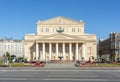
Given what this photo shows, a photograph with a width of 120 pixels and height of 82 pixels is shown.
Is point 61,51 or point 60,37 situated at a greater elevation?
point 60,37

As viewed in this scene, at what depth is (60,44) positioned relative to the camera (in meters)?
137

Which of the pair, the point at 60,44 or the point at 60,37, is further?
the point at 60,44

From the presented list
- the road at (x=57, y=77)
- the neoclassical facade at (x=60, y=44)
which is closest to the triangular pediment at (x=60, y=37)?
the neoclassical facade at (x=60, y=44)

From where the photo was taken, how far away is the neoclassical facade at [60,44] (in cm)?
13625

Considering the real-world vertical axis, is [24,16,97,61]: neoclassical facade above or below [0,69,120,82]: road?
above

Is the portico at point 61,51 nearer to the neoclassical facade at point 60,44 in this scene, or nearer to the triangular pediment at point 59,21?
the neoclassical facade at point 60,44

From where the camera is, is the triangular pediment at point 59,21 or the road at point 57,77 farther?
the triangular pediment at point 59,21

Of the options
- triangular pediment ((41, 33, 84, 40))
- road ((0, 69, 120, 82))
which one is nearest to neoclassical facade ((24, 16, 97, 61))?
triangular pediment ((41, 33, 84, 40))

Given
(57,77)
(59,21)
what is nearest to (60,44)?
(59,21)

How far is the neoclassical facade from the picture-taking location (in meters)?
136

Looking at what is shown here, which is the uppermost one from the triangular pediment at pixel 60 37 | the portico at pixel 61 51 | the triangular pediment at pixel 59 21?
the triangular pediment at pixel 59 21

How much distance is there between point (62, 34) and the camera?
5221 inches

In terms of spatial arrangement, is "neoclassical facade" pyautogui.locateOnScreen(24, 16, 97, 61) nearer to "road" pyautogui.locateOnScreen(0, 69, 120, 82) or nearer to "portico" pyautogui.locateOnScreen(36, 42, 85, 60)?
"portico" pyautogui.locateOnScreen(36, 42, 85, 60)

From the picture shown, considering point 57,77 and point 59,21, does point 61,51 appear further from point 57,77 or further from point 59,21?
point 57,77
